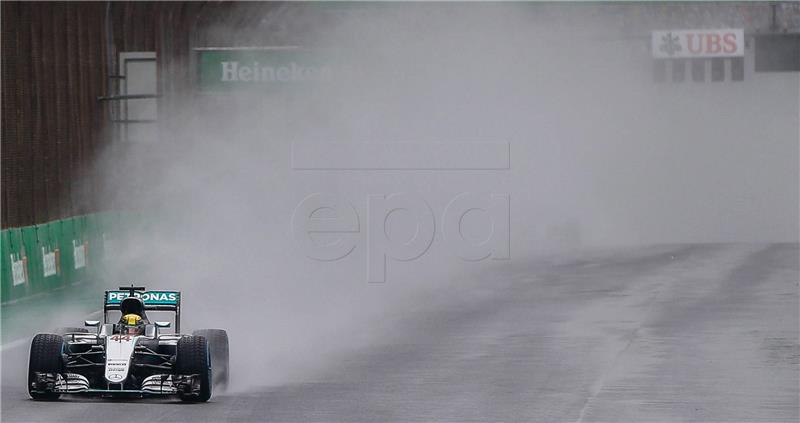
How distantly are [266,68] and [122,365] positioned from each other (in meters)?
26.2

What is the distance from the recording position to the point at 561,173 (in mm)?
51688

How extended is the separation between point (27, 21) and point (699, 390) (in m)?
28.5

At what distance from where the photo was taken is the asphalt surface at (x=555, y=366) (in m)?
15.0

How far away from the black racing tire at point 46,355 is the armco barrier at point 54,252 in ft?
35.5

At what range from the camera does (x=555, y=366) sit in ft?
61.9

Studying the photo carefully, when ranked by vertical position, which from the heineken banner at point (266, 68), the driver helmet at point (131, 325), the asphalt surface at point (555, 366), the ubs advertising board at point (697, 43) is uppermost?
the ubs advertising board at point (697, 43)

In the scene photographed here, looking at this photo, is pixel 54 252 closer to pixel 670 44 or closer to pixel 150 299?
pixel 150 299

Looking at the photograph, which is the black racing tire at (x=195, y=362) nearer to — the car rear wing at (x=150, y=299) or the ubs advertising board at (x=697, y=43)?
the car rear wing at (x=150, y=299)

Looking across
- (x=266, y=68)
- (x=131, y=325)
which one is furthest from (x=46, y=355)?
(x=266, y=68)

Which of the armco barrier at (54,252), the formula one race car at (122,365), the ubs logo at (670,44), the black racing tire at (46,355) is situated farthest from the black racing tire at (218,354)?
the ubs logo at (670,44)

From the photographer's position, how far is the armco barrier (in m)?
26.0

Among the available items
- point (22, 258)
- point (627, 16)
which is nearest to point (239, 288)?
point (22, 258)

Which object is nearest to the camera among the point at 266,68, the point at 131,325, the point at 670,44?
the point at 131,325

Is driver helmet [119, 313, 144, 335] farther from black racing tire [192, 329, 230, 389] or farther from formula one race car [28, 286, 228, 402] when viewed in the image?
black racing tire [192, 329, 230, 389]
